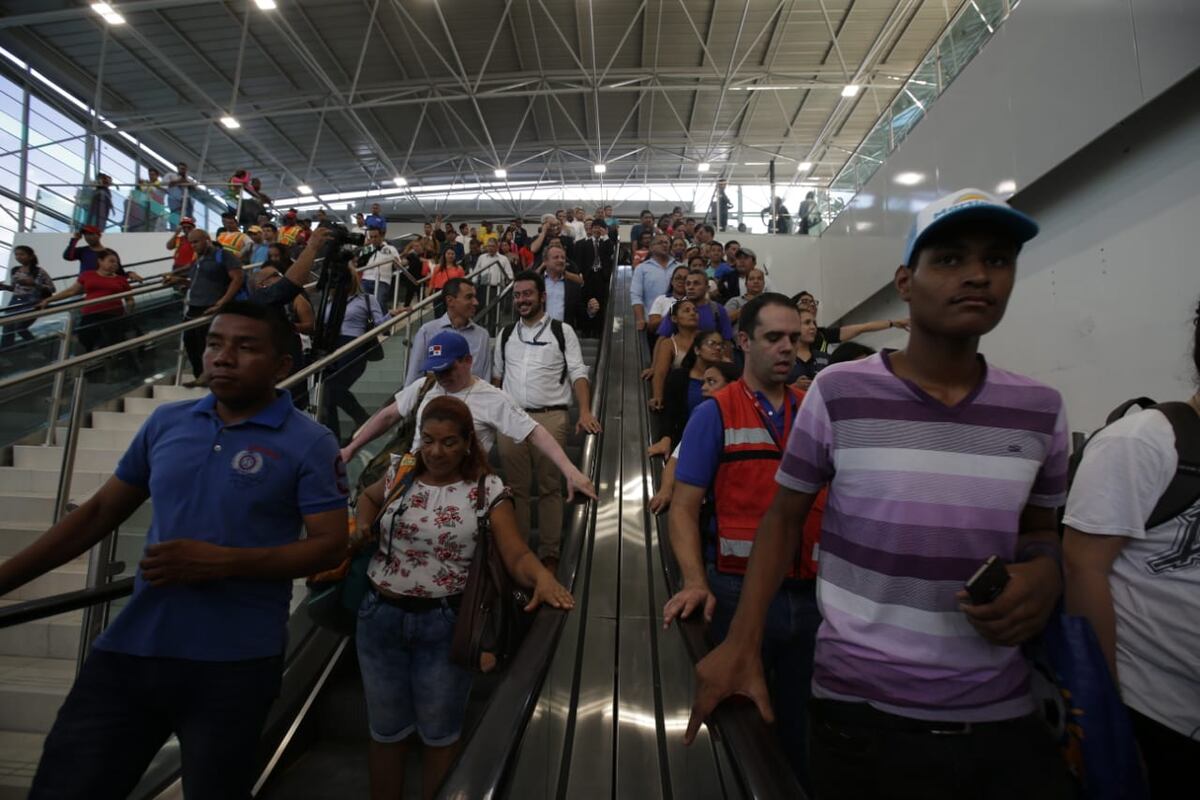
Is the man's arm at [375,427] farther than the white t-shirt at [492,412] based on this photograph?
Yes

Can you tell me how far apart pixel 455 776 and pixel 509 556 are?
3.77 feet

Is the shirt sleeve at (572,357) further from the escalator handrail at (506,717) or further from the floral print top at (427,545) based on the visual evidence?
the escalator handrail at (506,717)

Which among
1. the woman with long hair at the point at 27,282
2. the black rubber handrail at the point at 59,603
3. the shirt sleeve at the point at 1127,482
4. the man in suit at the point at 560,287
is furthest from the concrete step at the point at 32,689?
the woman with long hair at the point at 27,282

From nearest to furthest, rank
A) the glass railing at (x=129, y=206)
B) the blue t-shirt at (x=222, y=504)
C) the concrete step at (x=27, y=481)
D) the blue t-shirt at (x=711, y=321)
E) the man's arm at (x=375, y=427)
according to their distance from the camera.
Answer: the blue t-shirt at (x=222, y=504) → the man's arm at (x=375, y=427) → the concrete step at (x=27, y=481) → the blue t-shirt at (x=711, y=321) → the glass railing at (x=129, y=206)

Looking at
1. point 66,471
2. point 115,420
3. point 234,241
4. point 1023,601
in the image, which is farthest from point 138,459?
point 234,241

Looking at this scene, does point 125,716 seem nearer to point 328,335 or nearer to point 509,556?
point 509,556

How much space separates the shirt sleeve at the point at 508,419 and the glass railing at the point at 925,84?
7.45m

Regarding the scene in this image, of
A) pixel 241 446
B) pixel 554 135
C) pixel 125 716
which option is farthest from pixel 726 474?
pixel 554 135

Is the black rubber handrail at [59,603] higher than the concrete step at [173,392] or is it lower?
lower

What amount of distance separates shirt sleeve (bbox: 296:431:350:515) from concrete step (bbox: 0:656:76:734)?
1861 mm

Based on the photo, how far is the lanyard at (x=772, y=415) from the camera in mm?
2188

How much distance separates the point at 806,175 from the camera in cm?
2480

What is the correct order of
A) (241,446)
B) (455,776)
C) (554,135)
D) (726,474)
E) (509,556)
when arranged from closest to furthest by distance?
(455,776) → (241,446) → (726,474) → (509,556) → (554,135)

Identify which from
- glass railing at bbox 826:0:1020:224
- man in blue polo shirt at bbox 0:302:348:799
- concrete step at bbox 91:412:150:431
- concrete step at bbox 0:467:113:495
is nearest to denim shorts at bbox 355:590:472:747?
man in blue polo shirt at bbox 0:302:348:799
